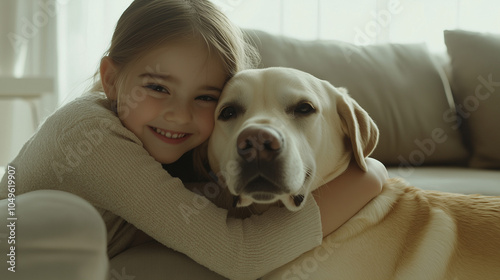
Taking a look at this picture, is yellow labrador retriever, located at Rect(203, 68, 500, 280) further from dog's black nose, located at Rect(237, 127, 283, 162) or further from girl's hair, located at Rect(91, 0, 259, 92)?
girl's hair, located at Rect(91, 0, 259, 92)

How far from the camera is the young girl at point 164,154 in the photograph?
1.22 m

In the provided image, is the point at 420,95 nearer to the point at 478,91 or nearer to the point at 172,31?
the point at 478,91

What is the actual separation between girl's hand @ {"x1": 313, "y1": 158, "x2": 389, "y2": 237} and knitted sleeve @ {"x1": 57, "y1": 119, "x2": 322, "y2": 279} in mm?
73

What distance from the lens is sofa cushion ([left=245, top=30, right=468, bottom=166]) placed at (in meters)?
2.51

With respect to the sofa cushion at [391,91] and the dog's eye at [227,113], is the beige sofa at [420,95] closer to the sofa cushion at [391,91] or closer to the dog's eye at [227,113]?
the sofa cushion at [391,91]

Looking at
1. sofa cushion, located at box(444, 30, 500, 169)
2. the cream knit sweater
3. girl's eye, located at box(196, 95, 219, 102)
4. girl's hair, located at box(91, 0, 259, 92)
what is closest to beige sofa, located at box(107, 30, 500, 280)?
sofa cushion, located at box(444, 30, 500, 169)

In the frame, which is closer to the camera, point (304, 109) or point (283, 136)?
point (283, 136)

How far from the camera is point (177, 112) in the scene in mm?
1461

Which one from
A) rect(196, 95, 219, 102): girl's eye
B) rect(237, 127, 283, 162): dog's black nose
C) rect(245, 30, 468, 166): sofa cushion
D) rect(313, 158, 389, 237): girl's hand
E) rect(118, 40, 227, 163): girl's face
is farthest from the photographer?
rect(245, 30, 468, 166): sofa cushion

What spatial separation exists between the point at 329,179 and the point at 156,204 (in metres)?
0.58

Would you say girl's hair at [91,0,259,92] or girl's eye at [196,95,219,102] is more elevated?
girl's hair at [91,0,259,92]

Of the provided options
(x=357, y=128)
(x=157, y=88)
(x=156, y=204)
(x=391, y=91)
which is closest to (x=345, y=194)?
(x=357, y=128)

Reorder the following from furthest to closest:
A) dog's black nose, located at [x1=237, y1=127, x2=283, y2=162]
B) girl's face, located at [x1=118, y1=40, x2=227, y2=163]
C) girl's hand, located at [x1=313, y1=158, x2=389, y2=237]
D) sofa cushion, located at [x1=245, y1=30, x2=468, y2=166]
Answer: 1. sofa cushion, located at [x1=245, y1=30, x2=468, y2=166]
2. girl's face, located at [x1=118, y1=40, x2=227, y2=163]
3. girl's hand, located at [x1=313, y1=158, x2=389, y2=237]
4. dog's black nose, located at [x1=237, y1=127, x2=283, y2=162]

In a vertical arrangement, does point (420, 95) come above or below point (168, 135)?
below
